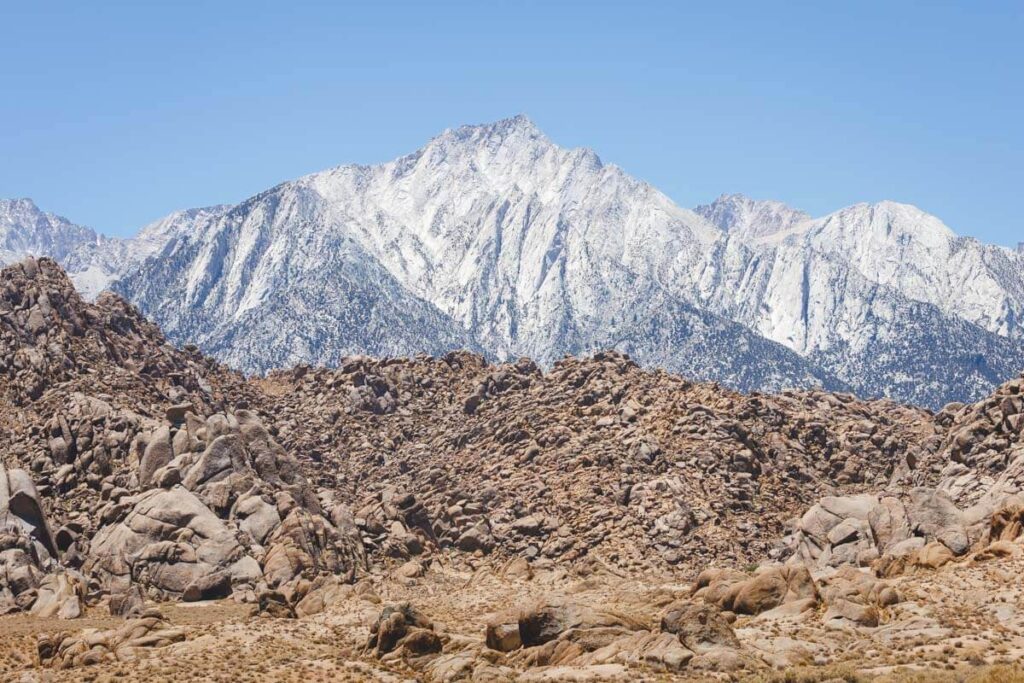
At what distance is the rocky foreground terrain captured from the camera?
6494cm

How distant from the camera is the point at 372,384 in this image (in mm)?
164750

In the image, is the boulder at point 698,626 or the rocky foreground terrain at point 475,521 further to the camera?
the rocky foreground terrain at point 475,521

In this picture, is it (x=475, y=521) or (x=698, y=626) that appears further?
(x=475, y=521)

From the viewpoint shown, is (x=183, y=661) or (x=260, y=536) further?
(x=260, y=536)

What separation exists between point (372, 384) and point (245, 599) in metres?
74.8

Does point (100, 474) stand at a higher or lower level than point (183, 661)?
higher

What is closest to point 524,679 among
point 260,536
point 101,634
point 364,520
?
point 101,634

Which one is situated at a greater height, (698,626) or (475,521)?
(475,521)

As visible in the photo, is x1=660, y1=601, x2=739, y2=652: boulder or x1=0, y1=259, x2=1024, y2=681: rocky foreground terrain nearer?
x1=660, y1=601, x2=739, y2=652: boulder

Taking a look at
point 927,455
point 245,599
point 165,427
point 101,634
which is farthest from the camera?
point 927,455

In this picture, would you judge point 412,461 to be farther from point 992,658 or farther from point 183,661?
point 992,658

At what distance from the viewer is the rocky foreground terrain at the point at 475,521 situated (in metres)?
64.9

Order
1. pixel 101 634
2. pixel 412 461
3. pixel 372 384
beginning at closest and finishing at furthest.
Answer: pixel 101 634
pixel 412 461
pixel 372 384

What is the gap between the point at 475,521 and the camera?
11706cm
